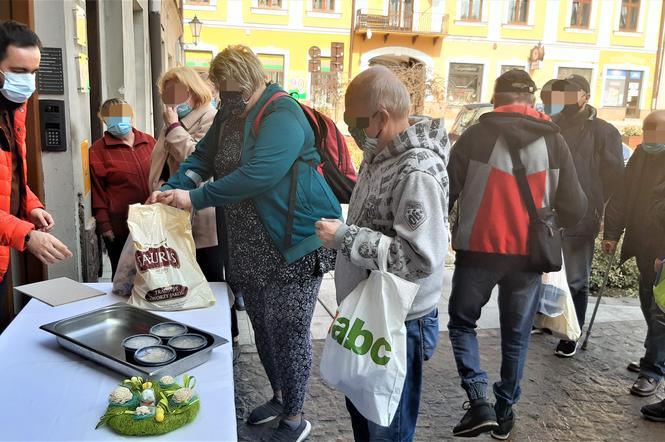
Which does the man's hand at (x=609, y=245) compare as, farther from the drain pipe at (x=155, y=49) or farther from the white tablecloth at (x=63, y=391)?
the drain pipe at (x=155, y=49)

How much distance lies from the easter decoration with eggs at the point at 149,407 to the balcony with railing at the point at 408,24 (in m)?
27.9

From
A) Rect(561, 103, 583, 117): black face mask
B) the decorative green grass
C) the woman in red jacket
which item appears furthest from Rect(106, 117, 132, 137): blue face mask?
Rect(561, 103, 583, 117): black face mask

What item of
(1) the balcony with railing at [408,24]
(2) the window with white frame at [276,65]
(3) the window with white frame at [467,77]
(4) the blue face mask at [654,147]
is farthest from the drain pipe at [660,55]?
(4) the blue face mask at [654,147]

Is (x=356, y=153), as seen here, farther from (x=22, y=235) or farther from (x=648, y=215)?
(x=22, y=235)

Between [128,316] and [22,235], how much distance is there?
1.70 ft

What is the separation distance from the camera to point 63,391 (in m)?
1.64

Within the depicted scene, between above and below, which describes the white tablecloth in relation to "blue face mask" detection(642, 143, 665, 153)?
below

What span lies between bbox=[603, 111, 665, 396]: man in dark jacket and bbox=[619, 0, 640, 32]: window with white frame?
3047cm

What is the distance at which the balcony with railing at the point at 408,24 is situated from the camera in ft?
91.6

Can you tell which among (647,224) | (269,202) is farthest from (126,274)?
(647,224)

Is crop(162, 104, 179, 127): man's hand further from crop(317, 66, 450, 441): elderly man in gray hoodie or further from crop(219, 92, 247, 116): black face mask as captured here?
crop(317, 66, 450, 441): elderly man in gray hoodie

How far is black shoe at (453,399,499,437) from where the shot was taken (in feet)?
9.72

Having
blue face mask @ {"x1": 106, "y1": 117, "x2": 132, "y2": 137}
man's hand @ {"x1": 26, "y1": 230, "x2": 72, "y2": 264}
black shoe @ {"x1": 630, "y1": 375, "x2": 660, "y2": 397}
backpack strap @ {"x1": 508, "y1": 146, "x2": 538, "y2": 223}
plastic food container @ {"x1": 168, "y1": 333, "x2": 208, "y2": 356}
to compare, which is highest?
blue face mask @ {"x1": 106, "y1": 117, "x2": 132, "y2": 137}

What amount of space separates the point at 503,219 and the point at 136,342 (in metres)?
1.83
